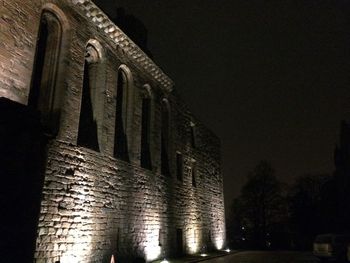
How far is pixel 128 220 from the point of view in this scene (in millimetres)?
11453

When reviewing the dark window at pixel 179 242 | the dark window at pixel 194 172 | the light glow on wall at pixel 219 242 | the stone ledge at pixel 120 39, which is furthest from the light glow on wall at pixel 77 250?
the light glow on wall at pixel 219 242

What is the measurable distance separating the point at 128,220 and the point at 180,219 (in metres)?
4.76

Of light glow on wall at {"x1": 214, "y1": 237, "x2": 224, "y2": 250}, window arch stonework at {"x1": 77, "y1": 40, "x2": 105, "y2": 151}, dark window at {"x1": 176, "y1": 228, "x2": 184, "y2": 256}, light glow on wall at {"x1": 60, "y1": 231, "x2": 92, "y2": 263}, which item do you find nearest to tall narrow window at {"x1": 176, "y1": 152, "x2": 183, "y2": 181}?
dark window at {"x1": 176, "y1": 228, "x2": 184, "y2": 256}

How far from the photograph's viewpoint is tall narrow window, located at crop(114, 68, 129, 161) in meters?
12.3

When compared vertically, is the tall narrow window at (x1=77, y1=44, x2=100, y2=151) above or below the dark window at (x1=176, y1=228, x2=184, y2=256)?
A: above

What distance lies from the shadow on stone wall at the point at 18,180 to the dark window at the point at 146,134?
661 centimetres

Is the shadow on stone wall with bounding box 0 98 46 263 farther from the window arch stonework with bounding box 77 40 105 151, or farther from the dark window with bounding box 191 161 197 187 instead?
the dark window with bounding box 191 161 197 187

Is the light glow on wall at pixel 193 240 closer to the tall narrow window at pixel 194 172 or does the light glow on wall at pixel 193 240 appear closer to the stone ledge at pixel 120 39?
the tall narrow window at pixel 194 172

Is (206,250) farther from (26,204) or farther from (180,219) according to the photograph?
(26,204)

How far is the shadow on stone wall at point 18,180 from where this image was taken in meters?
6.48

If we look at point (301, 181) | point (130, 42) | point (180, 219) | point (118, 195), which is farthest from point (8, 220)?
point (301, 181)

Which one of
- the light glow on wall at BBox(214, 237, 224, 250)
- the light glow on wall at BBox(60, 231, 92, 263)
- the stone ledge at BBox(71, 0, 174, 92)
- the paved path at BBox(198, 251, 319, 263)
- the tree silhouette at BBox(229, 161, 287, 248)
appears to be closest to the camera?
the light glow on wall at BBox(60, 231, 92, 263)

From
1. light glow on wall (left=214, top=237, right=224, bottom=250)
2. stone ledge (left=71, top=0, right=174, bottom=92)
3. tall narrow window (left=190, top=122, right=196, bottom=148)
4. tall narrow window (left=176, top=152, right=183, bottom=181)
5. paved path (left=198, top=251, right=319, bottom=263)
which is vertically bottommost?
paved path (left=198, top=251, right=319, bottom=263)

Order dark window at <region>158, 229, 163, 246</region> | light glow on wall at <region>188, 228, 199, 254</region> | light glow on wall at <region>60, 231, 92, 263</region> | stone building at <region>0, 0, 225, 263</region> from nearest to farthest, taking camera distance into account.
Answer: stone building at <region>0, 0, 225, 263</region> < light glow on wall at <region>60, 231, 92, 263</region> < dark window at <region>158, 229, 163, 246</region> < light glow on wall at <region>188, 228, 199, 254</region>
